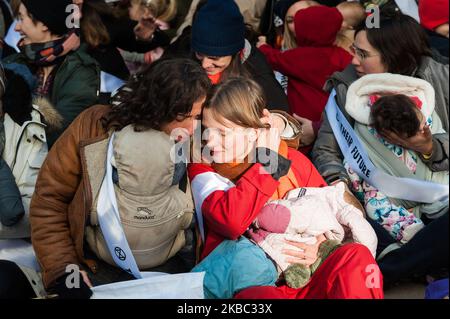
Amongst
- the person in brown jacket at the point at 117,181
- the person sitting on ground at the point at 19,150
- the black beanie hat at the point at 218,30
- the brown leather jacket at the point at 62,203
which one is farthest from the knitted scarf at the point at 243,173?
the person sitting on ground at the point at 19,150

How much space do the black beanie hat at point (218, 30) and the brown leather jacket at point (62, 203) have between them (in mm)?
881

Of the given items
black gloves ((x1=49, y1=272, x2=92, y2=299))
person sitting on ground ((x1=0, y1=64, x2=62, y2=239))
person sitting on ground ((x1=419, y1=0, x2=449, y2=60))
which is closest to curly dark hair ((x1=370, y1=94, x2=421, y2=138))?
person sitting on ground ((x1=419, y1=0, x2=449, y2=60))

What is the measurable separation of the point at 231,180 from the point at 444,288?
0.96 m

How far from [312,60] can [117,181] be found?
166 centimetres

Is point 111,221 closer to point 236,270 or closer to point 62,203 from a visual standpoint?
point 62,203

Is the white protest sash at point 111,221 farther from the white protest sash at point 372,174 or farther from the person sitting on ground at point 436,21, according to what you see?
the person sitting on ground at point 436,21

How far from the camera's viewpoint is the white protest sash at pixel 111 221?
2.98m

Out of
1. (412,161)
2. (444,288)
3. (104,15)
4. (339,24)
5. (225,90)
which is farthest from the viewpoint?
(104,15)

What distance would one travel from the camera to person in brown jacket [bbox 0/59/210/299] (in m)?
2.99

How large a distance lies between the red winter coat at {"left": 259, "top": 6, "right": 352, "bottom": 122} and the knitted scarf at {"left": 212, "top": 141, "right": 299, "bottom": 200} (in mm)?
950

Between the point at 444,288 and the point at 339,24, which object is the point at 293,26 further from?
the point at 444,288

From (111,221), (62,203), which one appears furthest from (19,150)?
(111,221)

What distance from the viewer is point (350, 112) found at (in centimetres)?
351

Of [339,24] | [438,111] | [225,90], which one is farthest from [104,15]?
[438,111]
